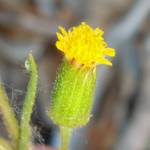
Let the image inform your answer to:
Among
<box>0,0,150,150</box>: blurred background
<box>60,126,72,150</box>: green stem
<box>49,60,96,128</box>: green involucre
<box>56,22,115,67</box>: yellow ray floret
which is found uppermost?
<box>0,0,150,150</box>: blurred background

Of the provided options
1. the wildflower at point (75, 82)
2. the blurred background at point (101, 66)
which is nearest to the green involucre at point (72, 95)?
the wildflower at point (75, 82)

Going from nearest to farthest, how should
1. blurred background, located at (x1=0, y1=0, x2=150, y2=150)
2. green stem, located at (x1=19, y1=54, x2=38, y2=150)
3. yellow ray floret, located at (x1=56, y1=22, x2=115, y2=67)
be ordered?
1. green stem, located at (x1=19, y1=54, x2=38, y2=150)
2. yellow ray floret, located at (x1=56, y1=22, x2=115, y2=67)
3. blurred background, located at (x1=0, y1=0, x2=150, y2=150)

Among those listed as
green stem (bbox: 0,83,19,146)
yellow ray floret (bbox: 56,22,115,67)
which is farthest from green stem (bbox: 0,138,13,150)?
yellow ray floret (bbox: 56,22,115,67)

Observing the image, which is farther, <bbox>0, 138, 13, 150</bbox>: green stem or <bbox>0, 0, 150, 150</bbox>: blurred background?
<bbox>0, 0, 150, 150</bbox>: blurred background

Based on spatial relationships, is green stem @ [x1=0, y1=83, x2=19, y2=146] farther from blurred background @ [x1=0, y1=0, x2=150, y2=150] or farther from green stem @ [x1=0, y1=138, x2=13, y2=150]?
blurred background @ [x1=0, y1=0, x2=150, y2=150]

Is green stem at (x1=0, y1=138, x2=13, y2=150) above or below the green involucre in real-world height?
below

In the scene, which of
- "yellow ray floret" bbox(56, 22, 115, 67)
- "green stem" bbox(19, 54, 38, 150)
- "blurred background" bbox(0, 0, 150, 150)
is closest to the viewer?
"green stem" bbox(19, 54, 38, 150)

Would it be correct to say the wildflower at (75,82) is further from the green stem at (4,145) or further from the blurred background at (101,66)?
the blurred background at (101,66)
